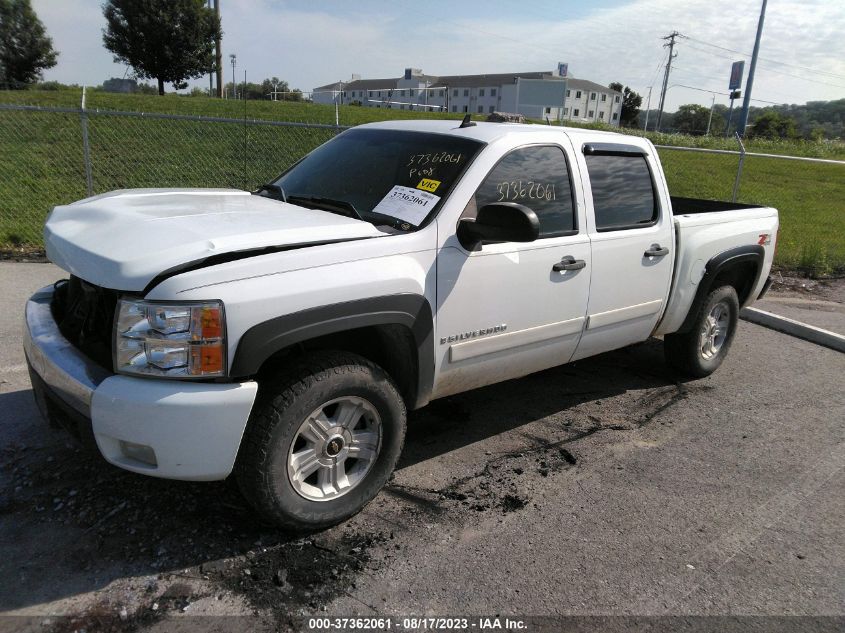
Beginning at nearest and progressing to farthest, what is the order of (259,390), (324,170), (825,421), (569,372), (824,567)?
(259,390) → (824,567) → (324,170) → (825,421) → (569,372)

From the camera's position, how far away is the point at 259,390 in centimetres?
283

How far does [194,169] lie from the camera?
43.9ft

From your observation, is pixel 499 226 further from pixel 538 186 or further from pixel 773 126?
pixel 773 126

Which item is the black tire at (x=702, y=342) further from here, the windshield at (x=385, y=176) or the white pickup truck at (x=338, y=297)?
the windshield at (x=385, y=176)

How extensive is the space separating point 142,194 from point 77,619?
225 centimetres

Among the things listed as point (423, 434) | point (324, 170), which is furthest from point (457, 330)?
point (324, 170)

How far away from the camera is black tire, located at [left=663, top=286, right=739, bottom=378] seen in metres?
5.08

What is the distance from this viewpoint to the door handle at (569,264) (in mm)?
3787

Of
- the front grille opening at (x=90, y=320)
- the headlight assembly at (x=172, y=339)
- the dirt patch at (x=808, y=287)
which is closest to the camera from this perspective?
the headlight assembly at (x=172, y=339)

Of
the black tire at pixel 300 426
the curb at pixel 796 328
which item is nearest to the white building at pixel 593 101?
the curb at pixel 796 328

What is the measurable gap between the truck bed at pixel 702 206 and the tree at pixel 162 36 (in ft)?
129

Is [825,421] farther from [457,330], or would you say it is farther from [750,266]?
[457,330]

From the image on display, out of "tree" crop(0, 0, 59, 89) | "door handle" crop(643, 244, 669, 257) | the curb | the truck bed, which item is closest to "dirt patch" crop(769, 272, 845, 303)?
the curb

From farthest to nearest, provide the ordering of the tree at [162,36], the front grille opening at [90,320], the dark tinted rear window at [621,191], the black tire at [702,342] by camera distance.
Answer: the tree at [162,36]
the black tire at [702,342]
the dark tinted rear window at [621,191]
the front grille opening at [90,320]
